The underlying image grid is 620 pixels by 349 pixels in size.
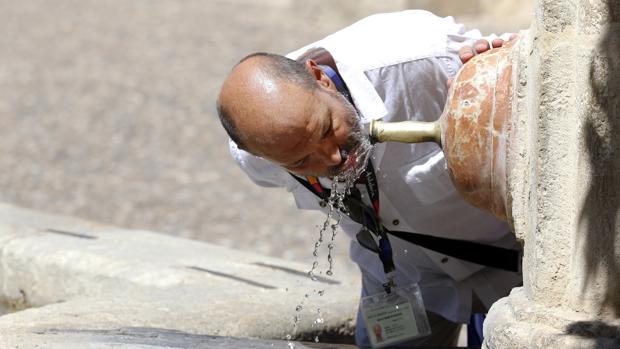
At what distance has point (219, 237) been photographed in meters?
6.84

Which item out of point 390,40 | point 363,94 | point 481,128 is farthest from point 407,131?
point 390,40

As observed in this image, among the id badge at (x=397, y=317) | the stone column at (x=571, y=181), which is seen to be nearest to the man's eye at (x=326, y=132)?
the stone column at (x=571, y=181)

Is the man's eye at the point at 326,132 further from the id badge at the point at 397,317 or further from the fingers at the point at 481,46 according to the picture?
the id badge at the point at 397,317

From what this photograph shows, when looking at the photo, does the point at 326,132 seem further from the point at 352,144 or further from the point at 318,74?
the point at 318,74

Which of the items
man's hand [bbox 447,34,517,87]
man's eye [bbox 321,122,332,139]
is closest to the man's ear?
man's eye [bbox 321,122,332,139]

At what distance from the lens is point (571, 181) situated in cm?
211

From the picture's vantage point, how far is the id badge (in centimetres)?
311

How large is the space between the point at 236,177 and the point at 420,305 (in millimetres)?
4961

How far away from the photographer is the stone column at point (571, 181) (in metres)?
2.01

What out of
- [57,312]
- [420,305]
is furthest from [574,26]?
[57,312]

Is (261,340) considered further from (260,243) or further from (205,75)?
(205,75)

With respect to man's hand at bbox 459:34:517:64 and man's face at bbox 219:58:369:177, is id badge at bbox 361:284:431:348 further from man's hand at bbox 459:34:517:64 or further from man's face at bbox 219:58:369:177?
man's hand at bbox 459:34:517:64

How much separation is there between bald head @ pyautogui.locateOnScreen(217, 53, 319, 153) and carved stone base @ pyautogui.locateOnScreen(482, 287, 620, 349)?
674 mm

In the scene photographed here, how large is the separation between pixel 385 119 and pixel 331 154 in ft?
0.66
